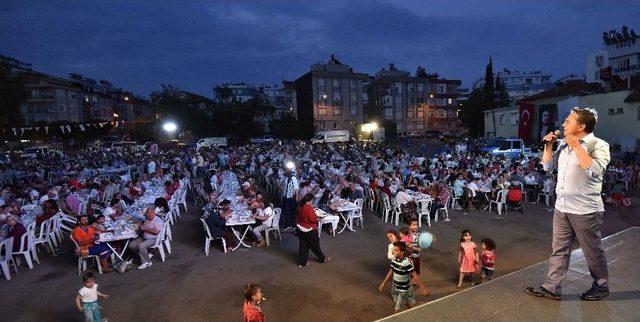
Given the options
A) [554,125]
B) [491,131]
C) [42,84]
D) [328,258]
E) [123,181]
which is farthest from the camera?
[42,84]

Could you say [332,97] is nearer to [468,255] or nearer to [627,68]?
[627,68]

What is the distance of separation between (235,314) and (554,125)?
32.3 metres

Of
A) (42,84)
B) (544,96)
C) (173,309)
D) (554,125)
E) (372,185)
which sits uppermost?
(42,84)

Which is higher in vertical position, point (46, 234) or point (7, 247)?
point (7, 247)

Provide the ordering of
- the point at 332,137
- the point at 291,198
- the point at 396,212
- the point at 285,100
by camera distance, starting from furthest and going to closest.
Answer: the point at 285,100, the point at 332,137, the point at 396,212, the point at 291,198

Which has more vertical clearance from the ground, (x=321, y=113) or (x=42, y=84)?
(x=42, y=84)

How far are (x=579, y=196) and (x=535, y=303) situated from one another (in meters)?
1.10

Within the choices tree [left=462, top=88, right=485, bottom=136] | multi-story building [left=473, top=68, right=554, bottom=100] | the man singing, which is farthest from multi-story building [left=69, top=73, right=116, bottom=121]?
multi-story building [left=473, top=68, right=554, bottom=100]

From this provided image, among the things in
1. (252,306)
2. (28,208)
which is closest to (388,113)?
(28,208)

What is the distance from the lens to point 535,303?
3.35 meters

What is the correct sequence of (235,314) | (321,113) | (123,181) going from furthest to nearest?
(321,113), (123,181), (235,314)

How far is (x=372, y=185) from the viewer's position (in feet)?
37.7

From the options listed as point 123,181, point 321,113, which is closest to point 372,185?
Answer: point 123,181

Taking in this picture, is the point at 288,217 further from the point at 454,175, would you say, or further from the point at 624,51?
the point at 624,51
